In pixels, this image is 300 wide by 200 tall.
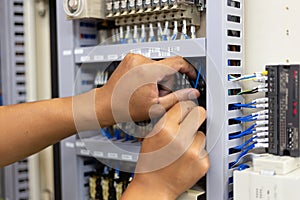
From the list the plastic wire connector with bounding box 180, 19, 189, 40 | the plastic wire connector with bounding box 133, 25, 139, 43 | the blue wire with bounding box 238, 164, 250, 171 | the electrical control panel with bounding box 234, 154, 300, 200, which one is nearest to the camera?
the electrical control panel with bounding box 234, 154, 300, 200

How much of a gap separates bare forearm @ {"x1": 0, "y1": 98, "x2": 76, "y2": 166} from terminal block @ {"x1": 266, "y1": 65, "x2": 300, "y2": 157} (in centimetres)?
49

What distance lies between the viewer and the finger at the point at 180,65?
93 cm

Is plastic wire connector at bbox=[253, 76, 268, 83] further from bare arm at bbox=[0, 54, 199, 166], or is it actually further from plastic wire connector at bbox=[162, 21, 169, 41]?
plastic wire connector at bbox=[162, 21, 169, 41]

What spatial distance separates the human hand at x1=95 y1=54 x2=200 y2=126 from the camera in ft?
2.96

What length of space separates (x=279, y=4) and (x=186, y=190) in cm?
53

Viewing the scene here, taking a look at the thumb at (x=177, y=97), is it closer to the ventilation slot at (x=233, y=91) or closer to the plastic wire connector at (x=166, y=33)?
the ventilation slot at (x=233, y=91)

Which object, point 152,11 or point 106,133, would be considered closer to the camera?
point 152,11

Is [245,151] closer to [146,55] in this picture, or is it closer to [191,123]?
[191,123]

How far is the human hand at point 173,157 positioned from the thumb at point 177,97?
1 centimetres

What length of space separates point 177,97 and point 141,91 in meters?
0.09

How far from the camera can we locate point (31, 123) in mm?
976

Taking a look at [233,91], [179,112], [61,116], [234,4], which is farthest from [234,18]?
[61,116]

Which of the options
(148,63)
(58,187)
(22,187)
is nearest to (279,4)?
(148,63)

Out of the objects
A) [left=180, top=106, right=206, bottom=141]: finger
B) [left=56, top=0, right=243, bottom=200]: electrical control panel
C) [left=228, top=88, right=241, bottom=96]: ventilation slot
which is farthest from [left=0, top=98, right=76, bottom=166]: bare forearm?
[left=228, top=88, right=241, bottom=96]: ventilation slot
